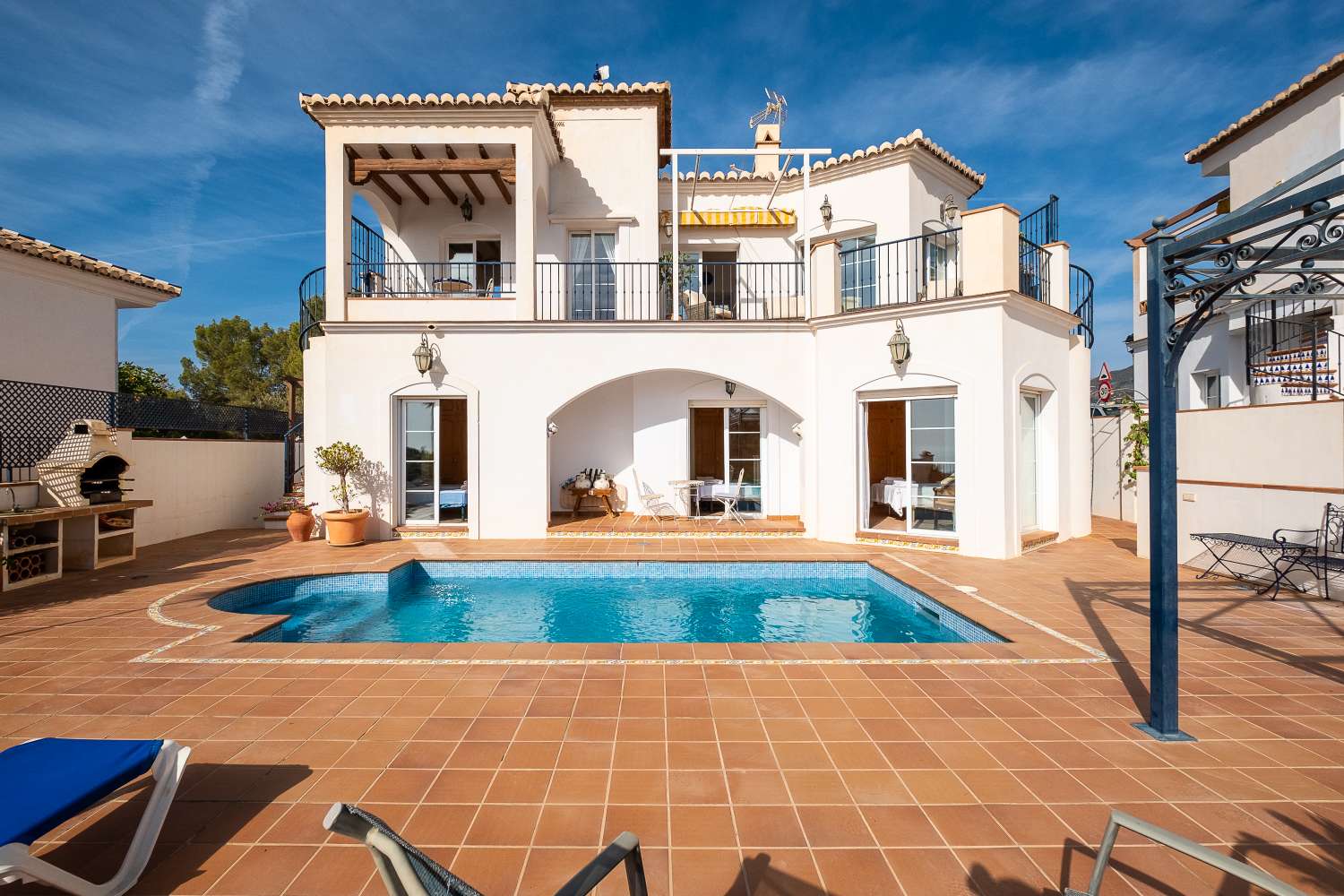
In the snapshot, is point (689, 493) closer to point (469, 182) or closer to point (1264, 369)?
point (469, 182)

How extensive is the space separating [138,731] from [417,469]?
727cm

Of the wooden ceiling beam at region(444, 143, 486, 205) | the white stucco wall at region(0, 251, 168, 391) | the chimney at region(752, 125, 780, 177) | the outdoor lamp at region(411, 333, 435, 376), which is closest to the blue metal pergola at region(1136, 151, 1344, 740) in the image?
the outdoor lamp at region(411, 333, 435, 376)

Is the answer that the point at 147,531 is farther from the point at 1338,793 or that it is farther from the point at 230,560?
the point at 1338,793

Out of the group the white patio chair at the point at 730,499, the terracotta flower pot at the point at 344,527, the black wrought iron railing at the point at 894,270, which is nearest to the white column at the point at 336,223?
the terracotta flower pot at the point at 344,527

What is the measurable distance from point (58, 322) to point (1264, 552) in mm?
19648

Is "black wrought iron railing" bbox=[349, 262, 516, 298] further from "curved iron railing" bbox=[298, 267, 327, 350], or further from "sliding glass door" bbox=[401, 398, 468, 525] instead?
"sliding glass door" bbox=[401, 398, 468, 525]

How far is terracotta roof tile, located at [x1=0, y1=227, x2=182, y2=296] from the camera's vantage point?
967 centimetres

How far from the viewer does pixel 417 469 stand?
10438 mm

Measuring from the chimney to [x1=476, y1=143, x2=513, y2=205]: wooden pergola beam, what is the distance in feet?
19.7

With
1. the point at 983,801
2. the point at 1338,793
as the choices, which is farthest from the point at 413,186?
the point at 1338,793

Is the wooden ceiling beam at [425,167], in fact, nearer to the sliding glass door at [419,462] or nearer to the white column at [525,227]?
the white column at [525,227]

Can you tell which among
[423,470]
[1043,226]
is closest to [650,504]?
[423,470]

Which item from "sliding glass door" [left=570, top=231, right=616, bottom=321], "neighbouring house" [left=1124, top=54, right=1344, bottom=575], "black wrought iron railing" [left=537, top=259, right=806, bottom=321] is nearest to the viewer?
"neighbouring house" [left=1124, top=54, right=1344, bottom=575]

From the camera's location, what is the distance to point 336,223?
1001 cm
